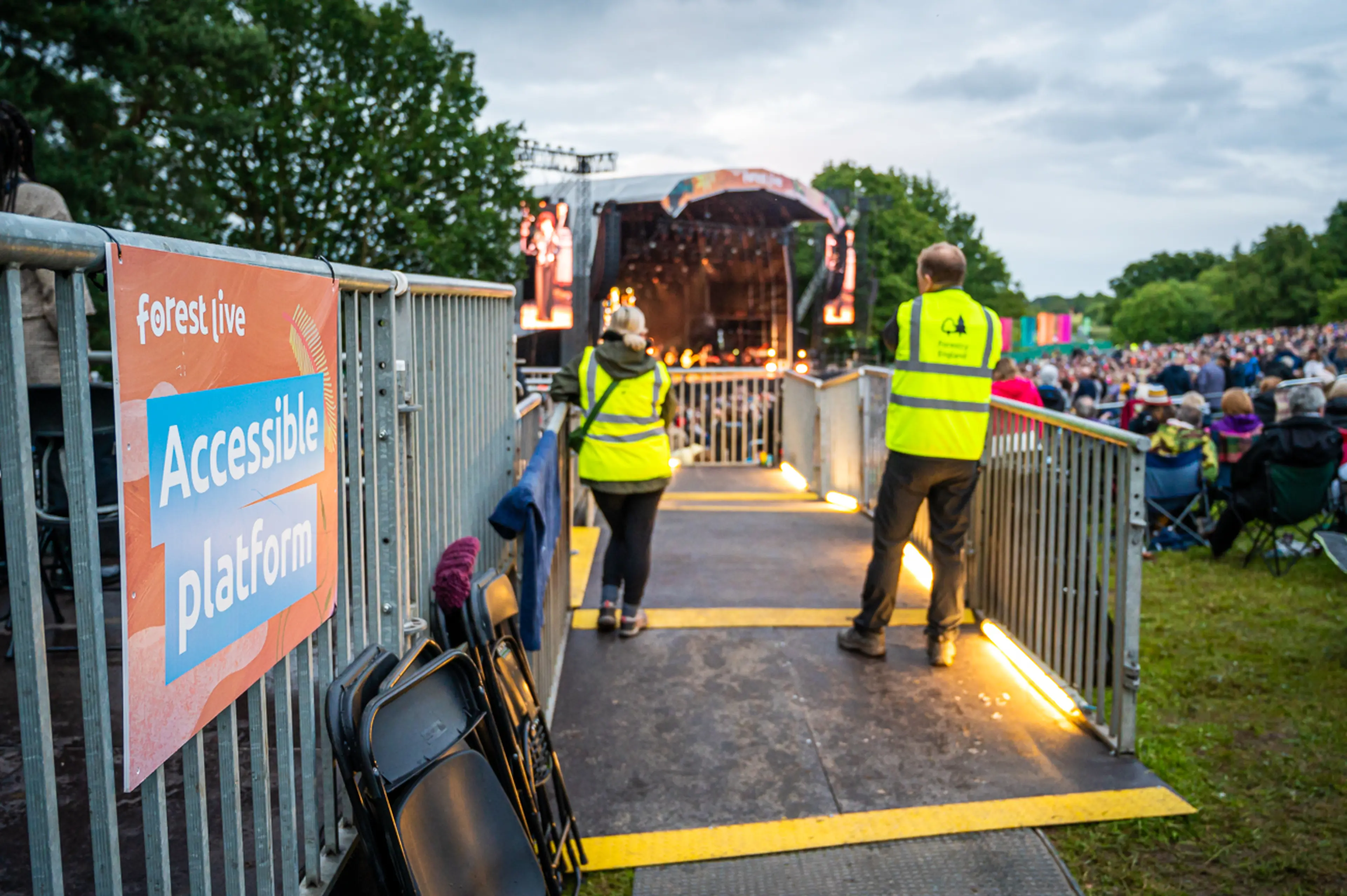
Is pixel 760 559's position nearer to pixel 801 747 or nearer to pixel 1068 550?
pixel 1068 550

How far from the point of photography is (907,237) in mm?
48562

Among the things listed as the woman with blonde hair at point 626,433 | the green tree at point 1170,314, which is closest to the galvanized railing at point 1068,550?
the woman with blonde hair at point 626,433

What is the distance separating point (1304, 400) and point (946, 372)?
4.18 m

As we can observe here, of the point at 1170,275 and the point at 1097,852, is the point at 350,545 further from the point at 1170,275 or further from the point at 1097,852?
the point at 1170,275

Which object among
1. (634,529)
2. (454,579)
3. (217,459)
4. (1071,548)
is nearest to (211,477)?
(217,459)

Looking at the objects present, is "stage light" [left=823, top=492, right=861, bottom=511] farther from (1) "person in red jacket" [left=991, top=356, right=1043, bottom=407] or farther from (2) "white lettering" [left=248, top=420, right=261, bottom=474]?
(2) "white lettering" [left=248, top=420, right=261, bottom=474]

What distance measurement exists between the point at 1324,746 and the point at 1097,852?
160 cm

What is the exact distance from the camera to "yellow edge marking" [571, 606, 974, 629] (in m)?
5.56

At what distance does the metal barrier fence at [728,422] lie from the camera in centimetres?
1277

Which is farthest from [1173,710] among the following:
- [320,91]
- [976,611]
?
[320,91]

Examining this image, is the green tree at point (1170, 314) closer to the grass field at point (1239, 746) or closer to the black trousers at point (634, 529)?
the grass field at point (1239, 746)

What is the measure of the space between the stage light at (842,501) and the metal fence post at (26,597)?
7978 mm

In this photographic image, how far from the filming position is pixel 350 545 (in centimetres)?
242

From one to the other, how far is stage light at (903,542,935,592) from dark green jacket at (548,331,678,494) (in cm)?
208
